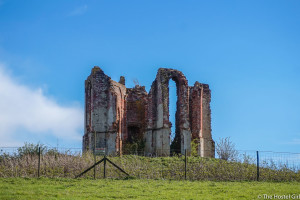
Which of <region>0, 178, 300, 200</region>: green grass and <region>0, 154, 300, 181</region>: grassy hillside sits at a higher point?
<region>0, 154, 300, 181</region>: grassy hillside

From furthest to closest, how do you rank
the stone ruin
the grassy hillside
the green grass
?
the stone ruin, the grassy hillside, the green grass

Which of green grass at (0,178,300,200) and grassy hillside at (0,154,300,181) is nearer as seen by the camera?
green grass at (0,178,300,200)

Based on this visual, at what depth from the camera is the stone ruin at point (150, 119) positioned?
3028 cm

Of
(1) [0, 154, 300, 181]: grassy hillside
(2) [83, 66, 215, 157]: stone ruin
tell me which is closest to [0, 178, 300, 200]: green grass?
(1) [0, 154, 300, 181]: grassy hillside

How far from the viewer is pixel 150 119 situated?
31.1 meters

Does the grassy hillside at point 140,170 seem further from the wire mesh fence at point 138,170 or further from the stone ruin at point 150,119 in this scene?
the stone ruin at point 150,119

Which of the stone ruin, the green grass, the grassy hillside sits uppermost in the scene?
the stone ruin

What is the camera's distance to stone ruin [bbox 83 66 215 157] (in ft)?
99.3

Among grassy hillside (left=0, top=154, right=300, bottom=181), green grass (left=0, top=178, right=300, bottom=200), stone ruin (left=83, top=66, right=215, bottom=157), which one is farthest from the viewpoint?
stone ruin (left=83, top=66, right=215, bottom=157)

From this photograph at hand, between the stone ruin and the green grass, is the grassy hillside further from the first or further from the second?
the stone ruin

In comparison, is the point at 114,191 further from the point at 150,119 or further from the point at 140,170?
the point at 150,119

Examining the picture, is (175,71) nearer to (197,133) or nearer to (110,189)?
(197,133)

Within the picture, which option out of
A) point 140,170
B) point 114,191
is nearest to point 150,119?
point 140,170

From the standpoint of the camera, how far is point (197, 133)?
32156 mm
